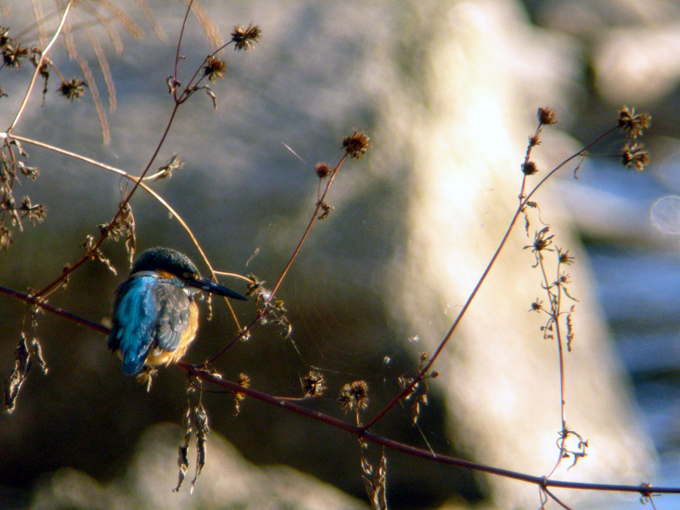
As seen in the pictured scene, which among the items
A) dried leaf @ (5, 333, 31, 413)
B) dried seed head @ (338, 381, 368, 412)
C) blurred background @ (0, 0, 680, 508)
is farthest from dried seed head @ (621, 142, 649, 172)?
dried leaf @ (5, 333, 31, 413)

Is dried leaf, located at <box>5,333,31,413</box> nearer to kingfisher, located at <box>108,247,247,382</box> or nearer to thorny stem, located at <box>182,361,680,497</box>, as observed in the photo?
kingfisher, located at <box>108,247,247,382</box>

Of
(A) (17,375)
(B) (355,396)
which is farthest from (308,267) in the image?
(A) (17,375)

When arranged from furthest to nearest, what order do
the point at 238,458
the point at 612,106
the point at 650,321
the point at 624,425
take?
the point at 612,106 → the point at 650,321 → the point at 624,425 → the point at 238,458

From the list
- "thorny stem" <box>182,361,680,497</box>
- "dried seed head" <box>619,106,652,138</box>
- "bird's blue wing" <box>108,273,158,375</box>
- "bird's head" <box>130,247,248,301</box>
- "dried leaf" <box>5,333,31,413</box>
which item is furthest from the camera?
"bird's head" <box>130,247,248,301</box>

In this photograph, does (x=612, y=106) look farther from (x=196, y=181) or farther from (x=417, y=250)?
(x=196, y=181)

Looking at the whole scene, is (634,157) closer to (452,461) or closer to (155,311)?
(452,461)

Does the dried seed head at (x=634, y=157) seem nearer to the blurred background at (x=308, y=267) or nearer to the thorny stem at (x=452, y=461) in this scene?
the thorny stem at (x=452, y=461)

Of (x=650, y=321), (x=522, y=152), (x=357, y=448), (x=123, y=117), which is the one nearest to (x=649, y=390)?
(x=650, y=321)
